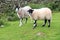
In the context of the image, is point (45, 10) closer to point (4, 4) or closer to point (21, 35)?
point (21, 35)

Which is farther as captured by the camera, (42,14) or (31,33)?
(42,14)

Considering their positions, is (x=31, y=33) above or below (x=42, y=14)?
below

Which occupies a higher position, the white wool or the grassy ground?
the white wool

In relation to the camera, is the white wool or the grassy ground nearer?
the grassy ground

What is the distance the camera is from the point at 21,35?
14.5 meters

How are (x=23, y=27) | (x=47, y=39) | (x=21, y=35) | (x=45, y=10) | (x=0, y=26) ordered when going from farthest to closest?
(x=0, y=26) → (x=23, y=27) → (x=45, y=10) → (x=21, y=35) → (x=47, y=39)

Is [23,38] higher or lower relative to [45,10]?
lower

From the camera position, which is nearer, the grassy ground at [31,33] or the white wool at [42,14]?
the grassy ground at [31,33]

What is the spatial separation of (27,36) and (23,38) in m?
0.40

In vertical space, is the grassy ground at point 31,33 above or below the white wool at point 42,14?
below

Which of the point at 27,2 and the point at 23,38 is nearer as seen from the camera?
the point at 23,38

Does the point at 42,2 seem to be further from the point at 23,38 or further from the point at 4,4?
the point at 23,38

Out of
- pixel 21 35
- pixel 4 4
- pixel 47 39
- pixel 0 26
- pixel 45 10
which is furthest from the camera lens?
pixel 4 4

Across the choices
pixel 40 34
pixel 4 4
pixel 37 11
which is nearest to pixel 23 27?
pixel 37 11
